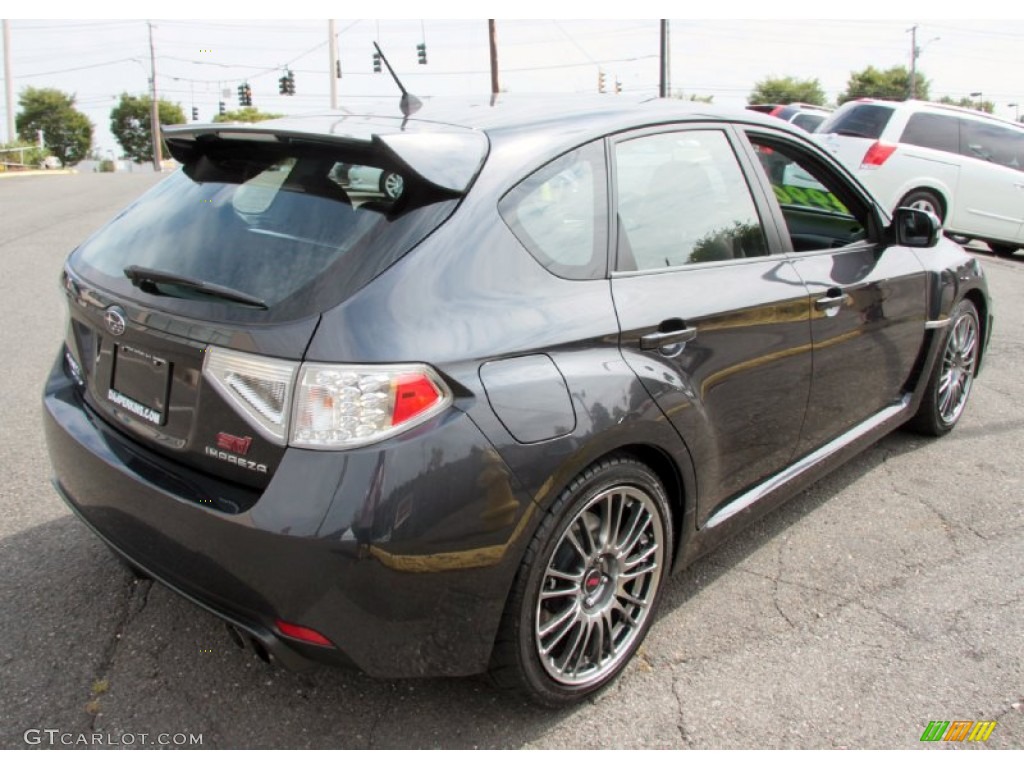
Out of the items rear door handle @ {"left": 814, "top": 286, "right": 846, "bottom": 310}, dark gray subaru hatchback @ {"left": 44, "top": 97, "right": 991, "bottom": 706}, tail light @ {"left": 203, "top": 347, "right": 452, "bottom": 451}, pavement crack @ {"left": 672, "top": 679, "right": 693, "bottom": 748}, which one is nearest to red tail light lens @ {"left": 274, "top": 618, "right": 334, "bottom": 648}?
dark gray subaru hatchback @ {"left": 44, "top": 97, "right": 991, "bottom": 706}

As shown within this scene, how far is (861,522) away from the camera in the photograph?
380 centimetres

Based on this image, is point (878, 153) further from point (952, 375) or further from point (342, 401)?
point (342, 401)

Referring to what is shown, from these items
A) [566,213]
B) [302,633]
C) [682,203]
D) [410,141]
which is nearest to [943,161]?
[682,203]

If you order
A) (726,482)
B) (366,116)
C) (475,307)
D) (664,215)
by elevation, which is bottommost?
(726,482)

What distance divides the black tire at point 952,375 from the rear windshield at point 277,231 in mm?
3286

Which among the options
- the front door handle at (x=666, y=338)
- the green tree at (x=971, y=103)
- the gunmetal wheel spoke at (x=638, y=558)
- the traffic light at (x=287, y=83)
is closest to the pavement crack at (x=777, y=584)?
the gunmetal wheel spoke at (x=638, y=558)

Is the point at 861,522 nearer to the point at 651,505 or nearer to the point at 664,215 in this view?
the point at 651,505

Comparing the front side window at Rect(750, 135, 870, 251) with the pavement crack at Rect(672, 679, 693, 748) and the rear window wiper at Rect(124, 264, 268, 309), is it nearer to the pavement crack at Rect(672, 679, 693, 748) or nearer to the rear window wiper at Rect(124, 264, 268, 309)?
the pavement crack at Rect(672, 679, 693, 748)

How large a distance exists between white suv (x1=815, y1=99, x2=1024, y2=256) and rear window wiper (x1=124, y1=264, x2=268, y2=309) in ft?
35.4

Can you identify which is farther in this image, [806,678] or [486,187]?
[806,678]

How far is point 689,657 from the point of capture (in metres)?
2.82

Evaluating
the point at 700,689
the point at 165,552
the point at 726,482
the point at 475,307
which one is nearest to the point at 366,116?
the point at 475,307

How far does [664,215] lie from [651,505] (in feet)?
3.06

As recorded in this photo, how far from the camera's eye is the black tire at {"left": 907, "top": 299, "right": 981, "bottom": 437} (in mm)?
4496
